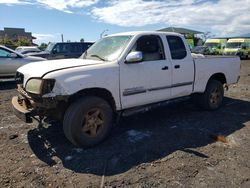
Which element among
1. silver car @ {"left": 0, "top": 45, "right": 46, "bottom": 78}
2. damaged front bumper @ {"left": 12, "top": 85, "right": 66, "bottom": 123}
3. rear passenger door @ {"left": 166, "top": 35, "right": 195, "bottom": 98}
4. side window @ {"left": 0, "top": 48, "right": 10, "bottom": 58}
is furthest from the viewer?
side window @ {"left": 0, "top": 48, "right": 10, "bottom": 58}

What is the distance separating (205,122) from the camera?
6.19 metres

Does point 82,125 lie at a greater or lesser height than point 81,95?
lesser

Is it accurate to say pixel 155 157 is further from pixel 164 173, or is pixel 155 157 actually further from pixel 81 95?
pixel 81 95

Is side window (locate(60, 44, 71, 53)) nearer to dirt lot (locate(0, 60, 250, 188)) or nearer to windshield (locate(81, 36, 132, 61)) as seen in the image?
dirt lot (locate(0, 60, 250, 188))

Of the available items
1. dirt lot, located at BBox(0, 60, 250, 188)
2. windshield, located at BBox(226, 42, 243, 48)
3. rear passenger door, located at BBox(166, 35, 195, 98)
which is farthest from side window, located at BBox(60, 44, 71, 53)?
windshield, located at BBox(226, 42, 243, 48)

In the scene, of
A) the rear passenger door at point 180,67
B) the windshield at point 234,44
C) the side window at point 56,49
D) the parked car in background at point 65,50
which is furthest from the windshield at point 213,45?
the rear passenger door at point 180,67

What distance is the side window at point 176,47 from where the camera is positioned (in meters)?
6.02

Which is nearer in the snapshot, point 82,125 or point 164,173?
point 164,173

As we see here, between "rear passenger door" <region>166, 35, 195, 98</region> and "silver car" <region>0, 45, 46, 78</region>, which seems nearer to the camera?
"rear passenger door" <region>166, 35, 195, 98</region>

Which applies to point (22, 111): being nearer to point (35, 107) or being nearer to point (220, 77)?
point (35, 107)

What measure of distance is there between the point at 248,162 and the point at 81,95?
2.72 meters

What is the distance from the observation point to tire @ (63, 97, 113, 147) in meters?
4.43

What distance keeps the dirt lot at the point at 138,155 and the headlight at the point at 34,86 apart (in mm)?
983

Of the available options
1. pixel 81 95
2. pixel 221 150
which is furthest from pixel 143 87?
pixel 221 150
